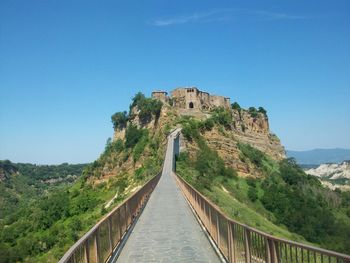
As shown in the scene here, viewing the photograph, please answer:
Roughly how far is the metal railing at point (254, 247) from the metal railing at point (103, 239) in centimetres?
301

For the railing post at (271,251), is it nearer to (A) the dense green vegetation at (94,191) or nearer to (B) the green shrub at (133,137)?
(A) the dense green vegetation at (94,191)

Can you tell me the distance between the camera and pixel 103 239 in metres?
10.4

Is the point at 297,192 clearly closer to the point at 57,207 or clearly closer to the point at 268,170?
the point at 268,170

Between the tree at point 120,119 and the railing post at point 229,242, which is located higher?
the tree at point 120,119

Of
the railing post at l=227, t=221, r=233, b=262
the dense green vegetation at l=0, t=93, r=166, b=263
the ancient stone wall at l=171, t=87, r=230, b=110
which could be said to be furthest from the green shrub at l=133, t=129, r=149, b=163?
the railing post at l=227, t=221, r=233, b=262

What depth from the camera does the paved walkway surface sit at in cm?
1123

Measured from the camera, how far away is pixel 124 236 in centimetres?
1425

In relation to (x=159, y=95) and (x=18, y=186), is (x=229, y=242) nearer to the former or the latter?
(x=159, y=95)

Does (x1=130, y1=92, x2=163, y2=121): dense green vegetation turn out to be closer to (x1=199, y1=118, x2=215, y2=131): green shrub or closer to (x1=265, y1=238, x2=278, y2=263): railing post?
(x1=199, y1=118, x2=215, y2=131): green shrub

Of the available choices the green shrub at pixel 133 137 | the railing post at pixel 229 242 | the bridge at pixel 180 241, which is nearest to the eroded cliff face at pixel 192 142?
the green shrub at pixel 133 137

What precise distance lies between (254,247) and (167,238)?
601 cm

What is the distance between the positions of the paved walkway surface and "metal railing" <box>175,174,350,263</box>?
0.62 m

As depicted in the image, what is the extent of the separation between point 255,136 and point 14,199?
3508 inches

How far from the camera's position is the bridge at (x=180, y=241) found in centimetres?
695
